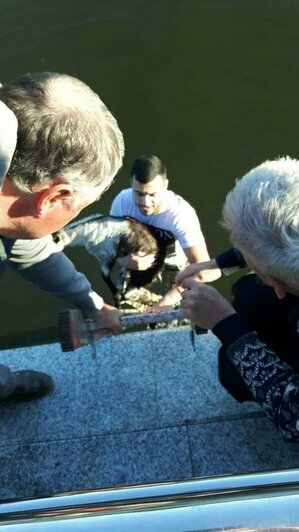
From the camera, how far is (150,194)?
3137 millimetres

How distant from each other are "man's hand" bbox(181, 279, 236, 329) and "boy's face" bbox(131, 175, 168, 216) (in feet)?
3.74

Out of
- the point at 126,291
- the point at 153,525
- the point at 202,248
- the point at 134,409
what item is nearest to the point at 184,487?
the point at 153,525

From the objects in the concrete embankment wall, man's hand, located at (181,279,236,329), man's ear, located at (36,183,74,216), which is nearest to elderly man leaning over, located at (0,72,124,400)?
man's ear, located at (36,183,74,216)

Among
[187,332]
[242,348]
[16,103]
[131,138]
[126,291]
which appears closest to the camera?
[16,103]

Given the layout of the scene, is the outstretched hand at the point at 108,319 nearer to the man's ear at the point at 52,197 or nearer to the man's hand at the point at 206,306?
the man's hand at the point at 206,306

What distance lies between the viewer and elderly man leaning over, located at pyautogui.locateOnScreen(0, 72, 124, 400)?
1.56m

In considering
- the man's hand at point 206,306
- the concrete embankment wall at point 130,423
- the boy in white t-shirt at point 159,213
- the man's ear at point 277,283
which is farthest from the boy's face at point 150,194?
the man's ear at point 277,283

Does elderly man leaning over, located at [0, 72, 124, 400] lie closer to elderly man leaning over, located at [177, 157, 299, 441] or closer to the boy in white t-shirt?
elderly man leaning over, located at [177, 157, 299, 441]

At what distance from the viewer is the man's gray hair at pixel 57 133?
→ 156cm

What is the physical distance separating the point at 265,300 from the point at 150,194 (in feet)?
3.45

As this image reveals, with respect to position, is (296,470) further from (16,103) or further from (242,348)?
(16,103)

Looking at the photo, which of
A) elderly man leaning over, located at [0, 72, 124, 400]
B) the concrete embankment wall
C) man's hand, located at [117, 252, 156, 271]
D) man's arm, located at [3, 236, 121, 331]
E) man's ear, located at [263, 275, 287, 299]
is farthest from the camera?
man's hand, located at [117, 252, 156, 271]

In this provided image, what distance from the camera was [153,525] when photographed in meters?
1.06

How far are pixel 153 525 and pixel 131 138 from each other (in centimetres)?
446
